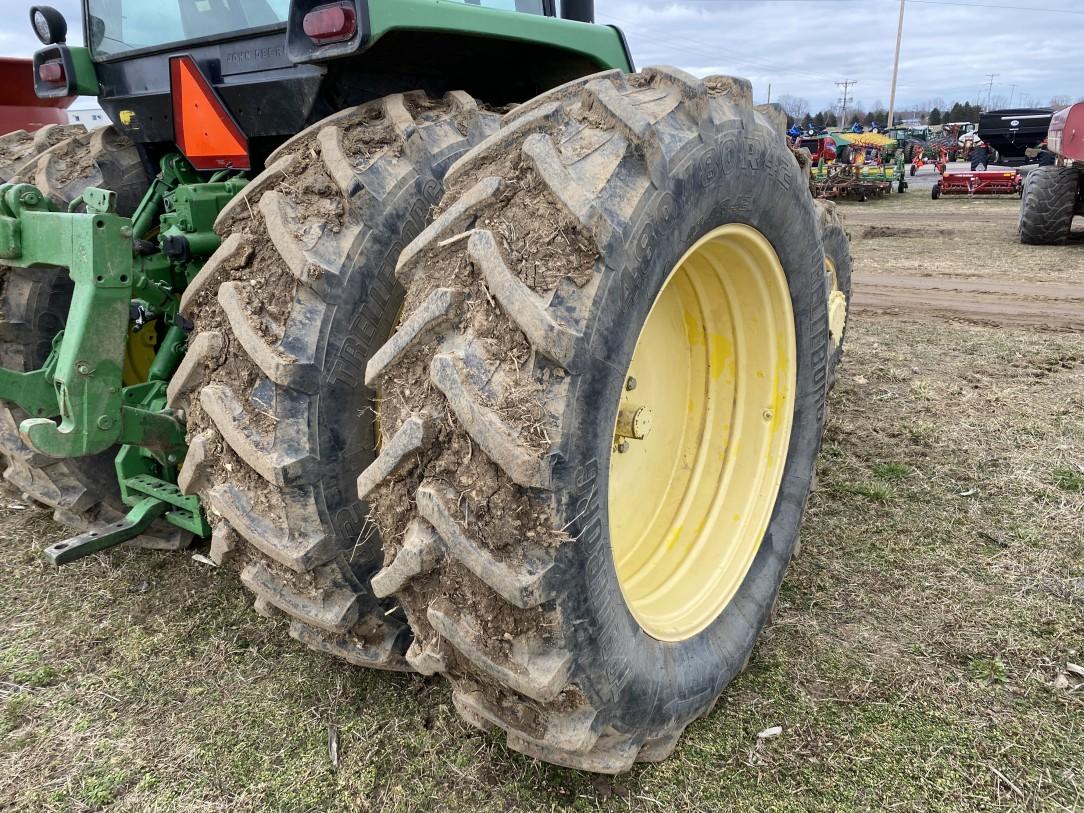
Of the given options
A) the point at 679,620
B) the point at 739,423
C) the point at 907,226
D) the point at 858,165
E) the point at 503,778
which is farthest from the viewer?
the point at 858,165

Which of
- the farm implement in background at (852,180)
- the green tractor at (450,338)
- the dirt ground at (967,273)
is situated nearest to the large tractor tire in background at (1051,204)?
the dirt ground at (967,273)

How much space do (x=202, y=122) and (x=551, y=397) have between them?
1.53 meters

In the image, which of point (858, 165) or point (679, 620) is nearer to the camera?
point (679, 620)

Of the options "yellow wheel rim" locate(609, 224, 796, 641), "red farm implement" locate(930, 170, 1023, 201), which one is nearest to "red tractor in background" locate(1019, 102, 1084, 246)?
"red farm implement" locate(930, 170, 1023, 201)

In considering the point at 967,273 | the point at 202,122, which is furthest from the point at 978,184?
the point at 202,122

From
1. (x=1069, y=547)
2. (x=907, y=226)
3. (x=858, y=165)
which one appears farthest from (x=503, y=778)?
(x=858, y=165)

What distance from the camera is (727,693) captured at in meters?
2.21

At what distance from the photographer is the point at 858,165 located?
1981 centimetres

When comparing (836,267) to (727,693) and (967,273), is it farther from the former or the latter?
(967,273)

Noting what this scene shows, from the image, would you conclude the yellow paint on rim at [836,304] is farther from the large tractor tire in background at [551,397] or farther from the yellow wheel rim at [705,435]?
the large tractor tire in background at [551,397]

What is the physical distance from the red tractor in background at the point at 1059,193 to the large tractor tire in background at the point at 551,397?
10.7 m

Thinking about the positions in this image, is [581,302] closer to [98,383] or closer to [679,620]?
[679,620]

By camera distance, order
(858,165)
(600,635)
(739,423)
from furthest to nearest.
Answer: (858,165)
(739,423)
(600,635)

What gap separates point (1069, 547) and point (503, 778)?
2416mm
